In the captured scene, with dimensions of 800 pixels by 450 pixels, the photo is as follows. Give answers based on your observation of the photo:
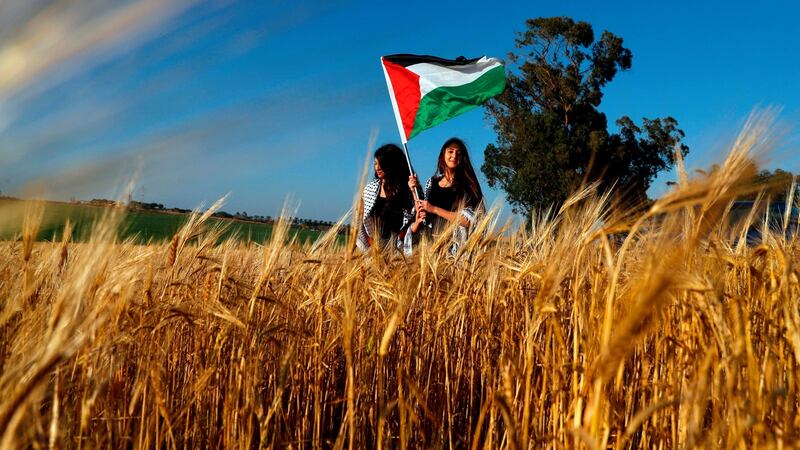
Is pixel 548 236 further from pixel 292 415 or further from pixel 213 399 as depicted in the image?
pixel 213 399

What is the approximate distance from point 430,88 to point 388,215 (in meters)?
1.30

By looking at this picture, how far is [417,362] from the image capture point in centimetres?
220

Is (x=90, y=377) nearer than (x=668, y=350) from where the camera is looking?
Yes

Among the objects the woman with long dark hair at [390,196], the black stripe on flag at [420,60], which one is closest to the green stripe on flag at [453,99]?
the black stripe on flag at [420,60]

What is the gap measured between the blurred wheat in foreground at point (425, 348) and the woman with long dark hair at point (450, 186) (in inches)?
49.2

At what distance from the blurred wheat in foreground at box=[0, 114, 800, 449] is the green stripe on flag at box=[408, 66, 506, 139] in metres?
2.23

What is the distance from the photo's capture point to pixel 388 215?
4.57 metres

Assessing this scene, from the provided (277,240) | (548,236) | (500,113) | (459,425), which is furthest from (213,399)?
(500,113)

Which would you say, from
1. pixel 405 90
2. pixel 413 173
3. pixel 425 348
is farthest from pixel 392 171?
pixel 425 348

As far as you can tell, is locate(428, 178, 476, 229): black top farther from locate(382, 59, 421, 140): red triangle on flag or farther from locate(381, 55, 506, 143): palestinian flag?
locate(382, 59, 421, 140): red triangle on flag

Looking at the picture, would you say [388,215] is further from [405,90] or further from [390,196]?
[405,90]

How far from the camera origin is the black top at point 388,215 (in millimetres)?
4550

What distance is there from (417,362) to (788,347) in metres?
1.16

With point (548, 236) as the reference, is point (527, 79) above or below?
above
